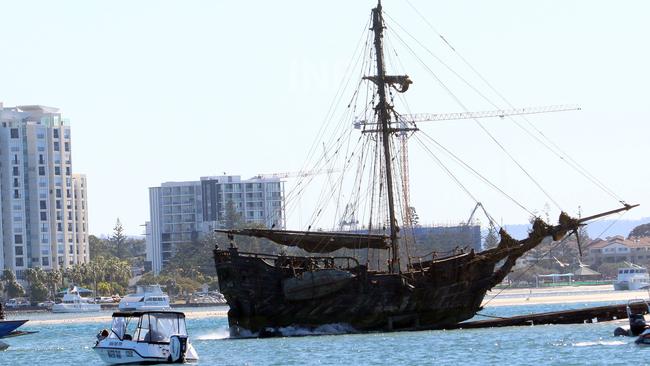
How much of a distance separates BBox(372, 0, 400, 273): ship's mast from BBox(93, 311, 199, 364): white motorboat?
20.4m

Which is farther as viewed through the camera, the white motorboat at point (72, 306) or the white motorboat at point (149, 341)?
the white motorboat at point (72, 306)

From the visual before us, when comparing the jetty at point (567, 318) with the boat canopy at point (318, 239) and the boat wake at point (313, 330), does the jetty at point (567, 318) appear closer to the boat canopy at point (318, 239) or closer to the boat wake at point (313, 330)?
the boat wake at point (313, 330)

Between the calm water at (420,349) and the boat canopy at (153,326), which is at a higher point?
the boat canopy at (153,326)

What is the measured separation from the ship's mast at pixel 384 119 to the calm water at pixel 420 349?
19.5 feet

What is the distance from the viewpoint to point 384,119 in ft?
283

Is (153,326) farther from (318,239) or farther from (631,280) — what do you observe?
(631,280)

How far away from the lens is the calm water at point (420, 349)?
61406 mm

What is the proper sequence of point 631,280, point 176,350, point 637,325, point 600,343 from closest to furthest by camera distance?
1. point 176,350
2. point 600,343
3. point 637,325
4. point 631,280

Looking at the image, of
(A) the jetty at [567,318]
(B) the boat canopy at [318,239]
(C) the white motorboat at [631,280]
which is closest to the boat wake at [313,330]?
(B) the boat canopy at [318,239]

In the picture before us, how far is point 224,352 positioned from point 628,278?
424 ft

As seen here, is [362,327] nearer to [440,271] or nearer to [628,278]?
[440,271]

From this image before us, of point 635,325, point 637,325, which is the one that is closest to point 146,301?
point 635,325

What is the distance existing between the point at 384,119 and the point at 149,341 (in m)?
27.3

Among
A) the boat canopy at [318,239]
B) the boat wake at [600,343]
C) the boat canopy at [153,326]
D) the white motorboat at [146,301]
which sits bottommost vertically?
the boat wake at [600,343]
